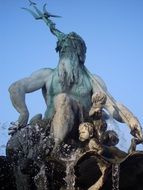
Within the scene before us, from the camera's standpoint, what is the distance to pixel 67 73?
28.5ft

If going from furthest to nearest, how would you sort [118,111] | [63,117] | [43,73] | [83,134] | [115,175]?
1. [43,73]
2. [118,111]
3. [63,117]
4. [83,134]
5. [115,175]

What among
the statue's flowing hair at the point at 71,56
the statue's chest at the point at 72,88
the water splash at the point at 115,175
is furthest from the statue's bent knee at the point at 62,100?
the water splash at the point at 115,175

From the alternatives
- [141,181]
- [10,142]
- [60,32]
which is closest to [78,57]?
[60,32]

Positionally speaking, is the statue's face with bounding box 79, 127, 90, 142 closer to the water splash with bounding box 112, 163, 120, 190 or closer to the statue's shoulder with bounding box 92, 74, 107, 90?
the water splash with bounding box 112, 163, 120, 190

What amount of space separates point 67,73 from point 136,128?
1.74 m

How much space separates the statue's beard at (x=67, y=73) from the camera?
28.3ft

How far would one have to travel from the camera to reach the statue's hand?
7.53m

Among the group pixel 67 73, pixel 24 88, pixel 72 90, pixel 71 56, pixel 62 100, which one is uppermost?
pixel 71 56

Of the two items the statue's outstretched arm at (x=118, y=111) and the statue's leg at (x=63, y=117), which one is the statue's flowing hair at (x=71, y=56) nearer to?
the statue's outstretched arm at (x=118, y=111)

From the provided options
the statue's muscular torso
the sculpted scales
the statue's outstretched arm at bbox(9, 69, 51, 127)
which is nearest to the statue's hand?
the sculpted scales

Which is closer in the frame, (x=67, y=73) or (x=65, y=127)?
(x=65, y=127)

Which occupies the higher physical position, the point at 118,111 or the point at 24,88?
the point at 24,88

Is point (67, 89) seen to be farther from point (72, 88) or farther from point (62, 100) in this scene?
point (62, 100)

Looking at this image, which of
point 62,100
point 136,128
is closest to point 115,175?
point 136,128
